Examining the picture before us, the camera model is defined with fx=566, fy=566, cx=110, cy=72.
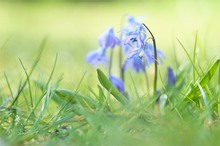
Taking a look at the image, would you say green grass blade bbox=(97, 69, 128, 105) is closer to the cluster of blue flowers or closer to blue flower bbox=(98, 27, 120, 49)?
the cluster of blue flowers

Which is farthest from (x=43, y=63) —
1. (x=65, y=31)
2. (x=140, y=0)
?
(x=140, y=0)

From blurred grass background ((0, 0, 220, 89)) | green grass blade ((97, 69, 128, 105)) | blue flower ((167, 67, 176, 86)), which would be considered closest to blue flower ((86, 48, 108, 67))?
blurred grass background ((0, 0, 220, 89))

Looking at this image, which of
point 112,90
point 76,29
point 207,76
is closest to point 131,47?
point 112,90

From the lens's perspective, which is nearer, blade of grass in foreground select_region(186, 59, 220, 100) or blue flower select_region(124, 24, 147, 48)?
blade of grass in foreground select_region(186, 59, 220, 100)

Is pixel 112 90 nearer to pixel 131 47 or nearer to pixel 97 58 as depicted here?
pixel 131 47

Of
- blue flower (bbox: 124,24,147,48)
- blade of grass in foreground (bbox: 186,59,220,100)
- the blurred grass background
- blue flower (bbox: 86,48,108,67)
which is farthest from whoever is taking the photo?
the blurred grass background

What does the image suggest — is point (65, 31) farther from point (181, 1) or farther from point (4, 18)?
point (181, 1)

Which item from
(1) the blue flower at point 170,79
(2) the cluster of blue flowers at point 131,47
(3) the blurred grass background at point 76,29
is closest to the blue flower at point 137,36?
(2) the cluster of blue flowers at point 131,47

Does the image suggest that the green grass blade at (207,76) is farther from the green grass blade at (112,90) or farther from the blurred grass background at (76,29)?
the blurred grass background at (76,29)
